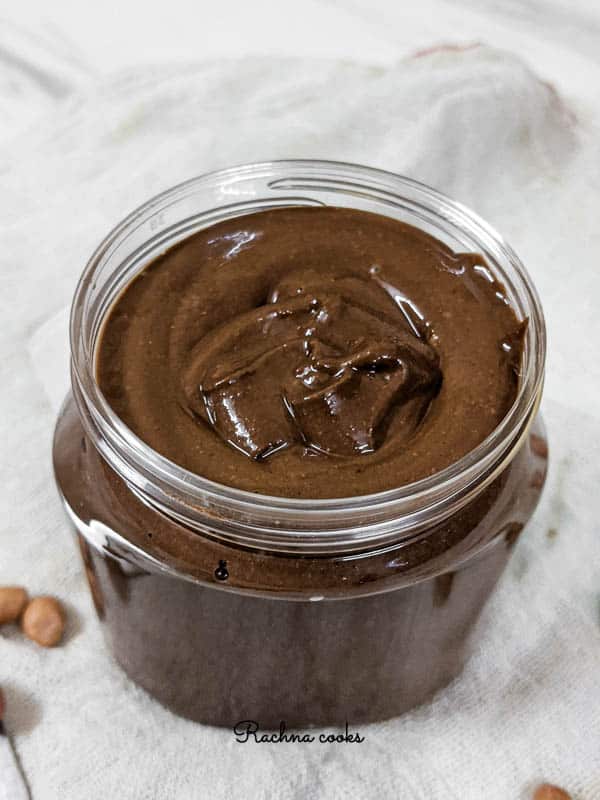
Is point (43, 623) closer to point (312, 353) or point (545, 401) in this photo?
point (312, 353)

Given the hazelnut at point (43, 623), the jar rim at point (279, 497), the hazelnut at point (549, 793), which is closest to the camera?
the jar rim at point (279, 497)

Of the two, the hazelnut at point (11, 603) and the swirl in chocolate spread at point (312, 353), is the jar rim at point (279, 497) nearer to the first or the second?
the swirl in chocolate spread at point (312, 353)

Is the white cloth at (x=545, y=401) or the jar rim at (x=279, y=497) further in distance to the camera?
the white cloth at (x=545, y=401)

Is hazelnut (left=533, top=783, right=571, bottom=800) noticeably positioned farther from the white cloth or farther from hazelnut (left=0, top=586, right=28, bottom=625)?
hazelnut (left=0, top=586, right=28, bottom=625)

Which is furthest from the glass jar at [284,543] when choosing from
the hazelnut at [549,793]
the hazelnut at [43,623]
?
the hazelnut at [549,793]

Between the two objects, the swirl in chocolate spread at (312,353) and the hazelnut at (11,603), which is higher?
the swirl in chocolate spread at (312,353)

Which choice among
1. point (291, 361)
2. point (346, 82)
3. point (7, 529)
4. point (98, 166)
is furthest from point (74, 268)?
point (291, 361)

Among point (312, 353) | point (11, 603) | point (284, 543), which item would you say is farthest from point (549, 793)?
point (11, 603)
